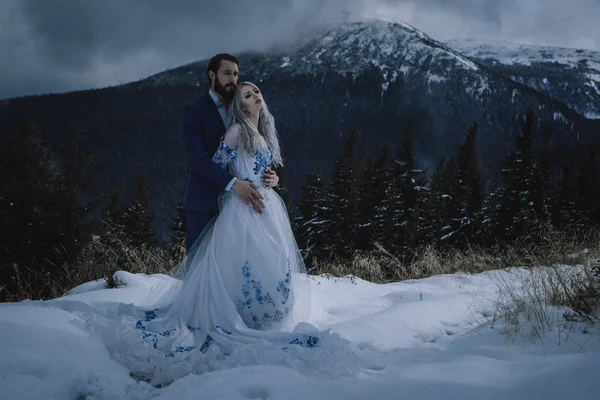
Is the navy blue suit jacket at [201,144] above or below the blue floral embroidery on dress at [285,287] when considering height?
above

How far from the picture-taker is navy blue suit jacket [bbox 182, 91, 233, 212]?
3275mm

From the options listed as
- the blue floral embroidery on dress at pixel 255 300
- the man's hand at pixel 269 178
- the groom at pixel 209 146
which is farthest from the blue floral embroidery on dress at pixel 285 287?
the man's hand at pixel 269 178

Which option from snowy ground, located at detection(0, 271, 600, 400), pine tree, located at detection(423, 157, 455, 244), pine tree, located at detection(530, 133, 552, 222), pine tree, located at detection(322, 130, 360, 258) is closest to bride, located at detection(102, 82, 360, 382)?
snowy ground, located at detection(0, 271, 600, 400)

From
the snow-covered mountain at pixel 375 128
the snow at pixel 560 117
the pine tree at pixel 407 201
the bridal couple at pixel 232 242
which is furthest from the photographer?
the snow at pixel 560 117

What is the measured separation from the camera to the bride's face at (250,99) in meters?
3.30

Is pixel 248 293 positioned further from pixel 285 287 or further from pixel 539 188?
pixel 539 188

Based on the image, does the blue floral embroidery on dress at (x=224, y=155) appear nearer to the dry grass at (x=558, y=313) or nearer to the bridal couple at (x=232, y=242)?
the bridal couple at (x=232, y=242)

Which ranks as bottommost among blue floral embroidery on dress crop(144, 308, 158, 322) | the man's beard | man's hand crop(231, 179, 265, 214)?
blue floral embroidery on dress crop(144, 308, 158, 322)

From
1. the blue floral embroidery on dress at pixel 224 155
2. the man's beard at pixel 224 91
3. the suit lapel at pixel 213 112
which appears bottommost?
the blue floral embroidery on dress at pixel 224 155

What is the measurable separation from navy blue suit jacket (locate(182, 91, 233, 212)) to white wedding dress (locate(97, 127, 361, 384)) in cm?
15

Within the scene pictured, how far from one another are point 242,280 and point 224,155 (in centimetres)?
109

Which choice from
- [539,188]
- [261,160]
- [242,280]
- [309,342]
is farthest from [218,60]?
[539,188]

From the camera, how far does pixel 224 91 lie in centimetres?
343

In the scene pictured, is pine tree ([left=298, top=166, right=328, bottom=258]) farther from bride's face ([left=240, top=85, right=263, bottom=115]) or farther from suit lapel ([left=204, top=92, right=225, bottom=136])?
bride's face ([left=240, top=85, right=263, bottom=115])
